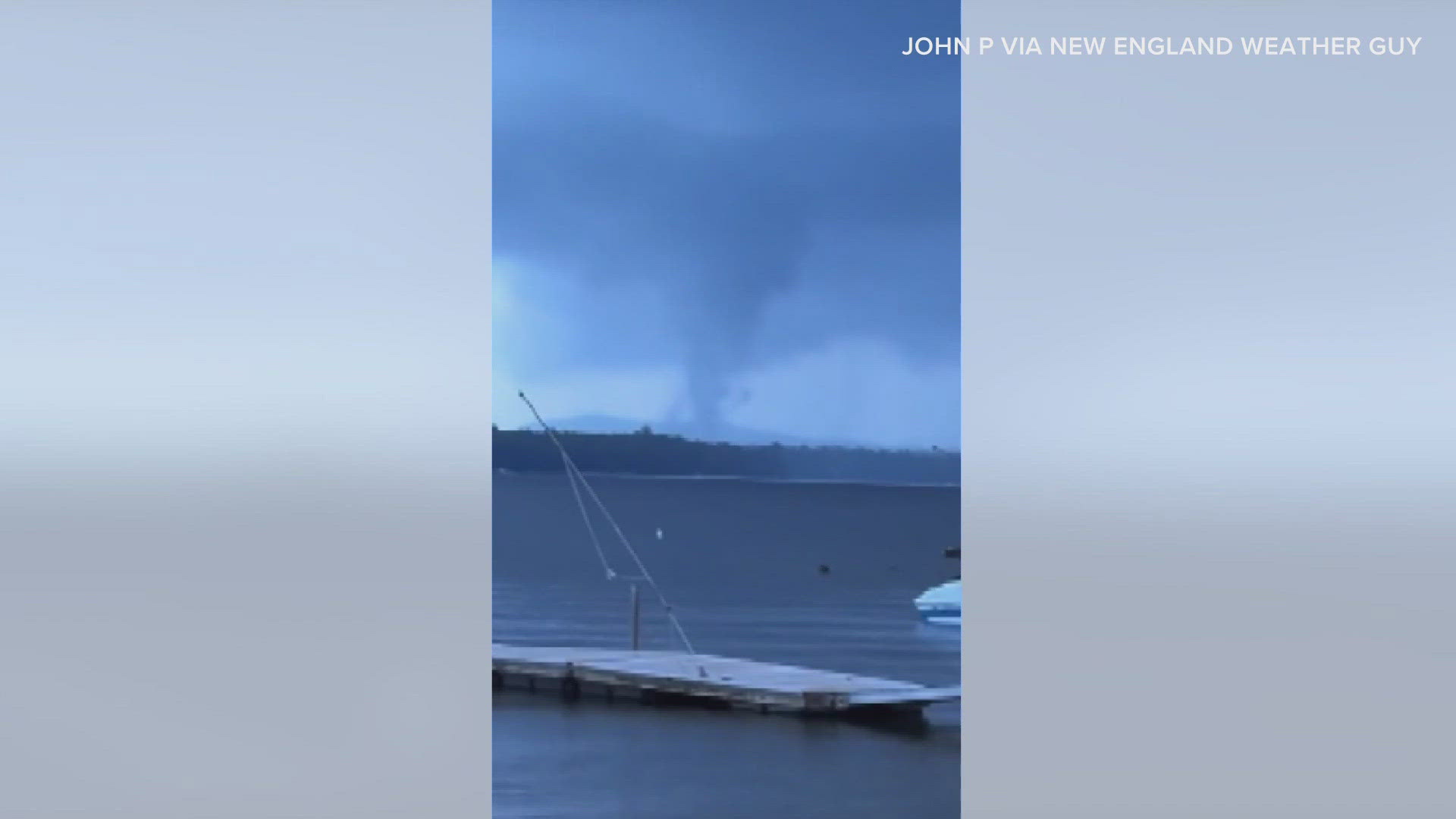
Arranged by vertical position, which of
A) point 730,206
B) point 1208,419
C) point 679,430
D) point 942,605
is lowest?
point 942,605

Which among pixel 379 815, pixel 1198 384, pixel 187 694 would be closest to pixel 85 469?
pixel 187 694

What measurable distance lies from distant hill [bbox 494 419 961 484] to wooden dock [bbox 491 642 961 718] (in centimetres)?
271

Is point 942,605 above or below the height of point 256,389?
below

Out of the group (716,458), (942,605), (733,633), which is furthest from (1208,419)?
(733,633)

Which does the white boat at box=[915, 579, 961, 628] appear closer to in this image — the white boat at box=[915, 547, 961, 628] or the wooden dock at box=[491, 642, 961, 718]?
the white boat at box=[915, 547, 961, 628]

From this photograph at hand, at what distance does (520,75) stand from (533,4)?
1.17m

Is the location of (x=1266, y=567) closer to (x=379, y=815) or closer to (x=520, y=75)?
(x=379, y=815)

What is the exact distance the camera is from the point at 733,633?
1111 centimetres

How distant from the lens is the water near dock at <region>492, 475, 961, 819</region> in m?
5.38

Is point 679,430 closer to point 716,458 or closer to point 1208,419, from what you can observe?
point 716,458

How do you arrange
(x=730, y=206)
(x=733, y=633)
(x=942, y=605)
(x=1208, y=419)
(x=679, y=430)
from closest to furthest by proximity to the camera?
1. (x=1208, y=419)
2. (x=942, y=605)
3. (x=730, y=206)
4. (x=733, y=633)
5. (x=679, y=430)

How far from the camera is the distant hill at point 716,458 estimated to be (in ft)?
31.9

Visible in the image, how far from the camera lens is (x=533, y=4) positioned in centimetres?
723

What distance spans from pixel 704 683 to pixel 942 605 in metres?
4.39
